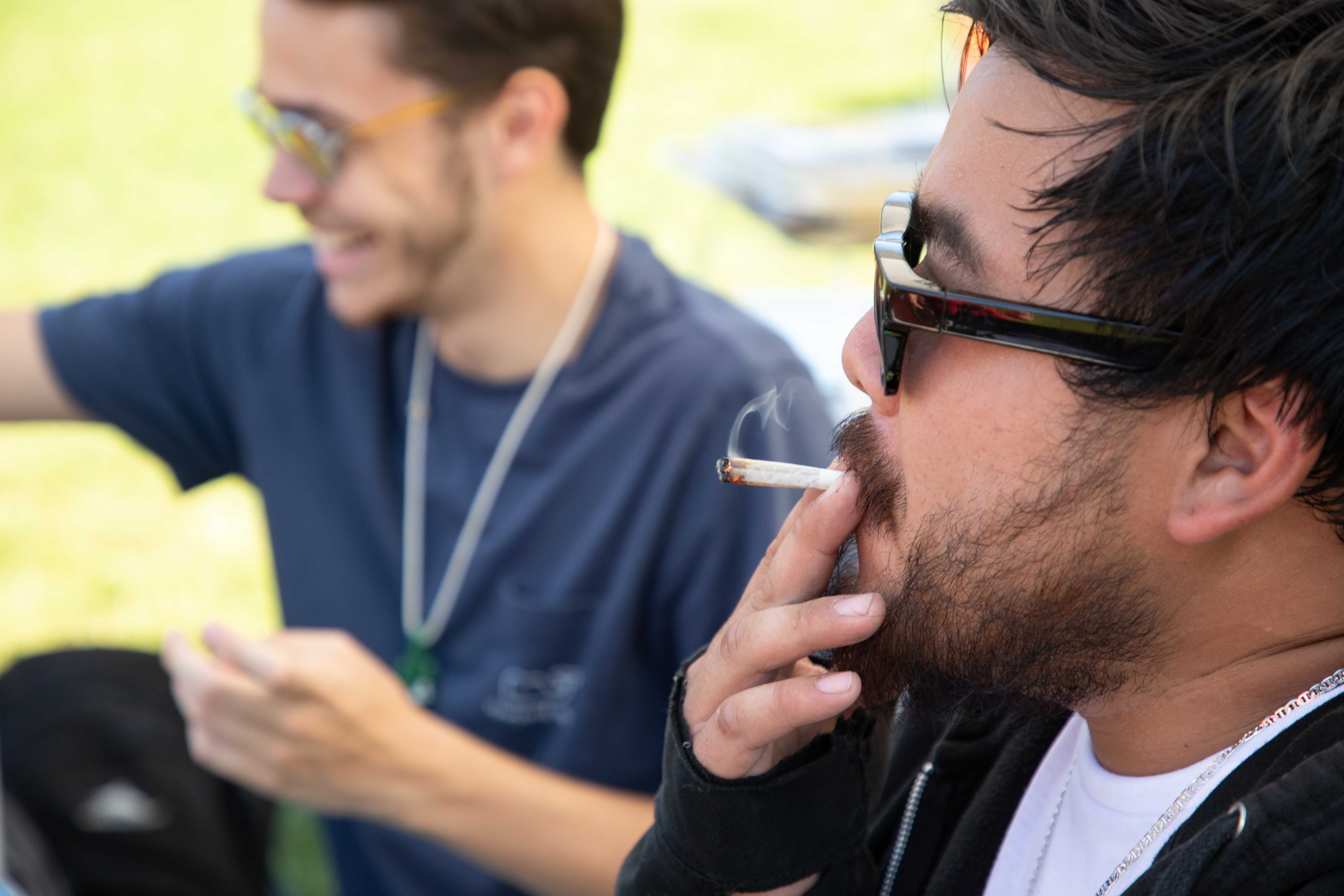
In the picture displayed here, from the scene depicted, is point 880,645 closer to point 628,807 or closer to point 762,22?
point 628,807

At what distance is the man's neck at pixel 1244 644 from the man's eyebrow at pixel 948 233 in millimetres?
340

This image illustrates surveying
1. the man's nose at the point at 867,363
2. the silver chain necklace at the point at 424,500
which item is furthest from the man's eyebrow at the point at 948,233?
the silver chain necklace at the point at 424,500

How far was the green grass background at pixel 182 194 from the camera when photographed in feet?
14.0

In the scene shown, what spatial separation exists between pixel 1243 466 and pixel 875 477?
333mm

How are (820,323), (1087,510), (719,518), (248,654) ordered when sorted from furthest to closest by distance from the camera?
(820,323)
(719,518)
(248,654)
(1087,510)

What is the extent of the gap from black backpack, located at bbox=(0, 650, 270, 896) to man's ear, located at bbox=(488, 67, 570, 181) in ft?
5.22

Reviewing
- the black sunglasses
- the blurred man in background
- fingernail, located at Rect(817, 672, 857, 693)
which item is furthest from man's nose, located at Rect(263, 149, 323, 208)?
fingernail, located at Rect(817, 672, 857, 693)

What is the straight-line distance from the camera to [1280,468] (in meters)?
0.96

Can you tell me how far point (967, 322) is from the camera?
1036 millimetres

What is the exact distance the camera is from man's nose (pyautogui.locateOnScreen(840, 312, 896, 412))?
1153mm

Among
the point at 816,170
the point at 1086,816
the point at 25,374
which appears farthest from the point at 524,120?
the point at 816,170

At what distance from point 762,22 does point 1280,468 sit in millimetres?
10898

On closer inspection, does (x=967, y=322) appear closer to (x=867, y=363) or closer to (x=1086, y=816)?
(x=867, y=363)

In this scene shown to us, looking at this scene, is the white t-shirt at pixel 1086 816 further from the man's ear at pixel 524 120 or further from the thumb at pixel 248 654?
the man's ear at pixel 524 120
